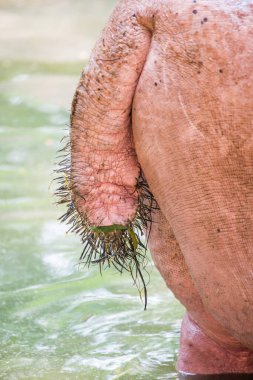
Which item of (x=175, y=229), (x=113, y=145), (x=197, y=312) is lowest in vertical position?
(x=197, y=312)

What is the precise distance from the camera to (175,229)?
2.71m

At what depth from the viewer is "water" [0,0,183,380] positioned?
336 cm

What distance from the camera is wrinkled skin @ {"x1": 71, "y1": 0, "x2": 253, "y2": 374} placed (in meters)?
2.44

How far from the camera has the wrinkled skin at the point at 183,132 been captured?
244cm

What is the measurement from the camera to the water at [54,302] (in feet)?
11.0

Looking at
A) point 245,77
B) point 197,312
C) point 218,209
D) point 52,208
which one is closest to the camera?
point 245,77

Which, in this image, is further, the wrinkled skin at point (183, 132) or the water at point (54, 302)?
the water at point (54, 302)

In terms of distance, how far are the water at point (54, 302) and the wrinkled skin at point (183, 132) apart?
708 millimetres

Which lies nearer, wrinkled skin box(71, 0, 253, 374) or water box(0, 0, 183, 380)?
wrinkled skin box(71, 0, 253, 374)

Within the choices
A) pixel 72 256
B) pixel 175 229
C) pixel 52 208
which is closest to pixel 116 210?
pixel 175 229

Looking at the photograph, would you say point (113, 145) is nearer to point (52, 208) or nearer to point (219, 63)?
point (219, 63)

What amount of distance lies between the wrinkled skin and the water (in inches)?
27.9

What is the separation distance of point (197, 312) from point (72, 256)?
147cm

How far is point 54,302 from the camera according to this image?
157 inches
